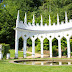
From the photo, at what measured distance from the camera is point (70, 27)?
25.7 metres

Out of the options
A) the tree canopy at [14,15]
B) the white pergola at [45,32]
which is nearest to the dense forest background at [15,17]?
the tree canopy at [14,15]

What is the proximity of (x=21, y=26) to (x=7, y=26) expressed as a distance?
2175cm

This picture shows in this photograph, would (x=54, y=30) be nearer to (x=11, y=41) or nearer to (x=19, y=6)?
(x=11, y=41)

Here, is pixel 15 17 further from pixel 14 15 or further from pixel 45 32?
pixel 45 32

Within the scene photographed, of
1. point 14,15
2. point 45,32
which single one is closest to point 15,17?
point 14,15

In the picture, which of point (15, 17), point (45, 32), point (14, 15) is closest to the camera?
point (45, 32)

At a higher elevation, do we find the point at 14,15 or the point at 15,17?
the point at 14,15

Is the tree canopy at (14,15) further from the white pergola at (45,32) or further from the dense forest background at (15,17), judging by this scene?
the white pergola at (45,32)

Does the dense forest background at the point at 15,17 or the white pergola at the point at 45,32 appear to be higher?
the dense forest background at the point at 15,17

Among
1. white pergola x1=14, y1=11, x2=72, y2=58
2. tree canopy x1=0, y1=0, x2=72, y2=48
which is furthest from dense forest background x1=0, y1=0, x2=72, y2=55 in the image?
white pergola x1=14, y1=11, x2=72, y2=58

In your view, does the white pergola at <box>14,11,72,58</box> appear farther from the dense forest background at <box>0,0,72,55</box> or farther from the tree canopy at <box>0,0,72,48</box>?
the tree canopy at <box>0,0,72,48</box>

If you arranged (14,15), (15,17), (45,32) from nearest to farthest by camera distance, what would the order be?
(45,32)
(15,17)
(14,15)

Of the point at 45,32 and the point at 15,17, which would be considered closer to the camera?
the point at 45,32

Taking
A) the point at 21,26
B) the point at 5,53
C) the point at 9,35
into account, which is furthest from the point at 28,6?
the point at 5,53
